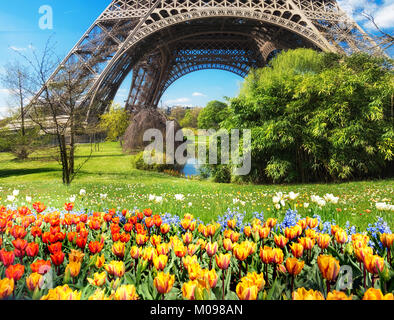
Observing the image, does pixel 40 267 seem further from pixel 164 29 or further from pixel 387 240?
pixel 164 29

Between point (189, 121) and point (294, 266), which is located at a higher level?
point (189, 121)

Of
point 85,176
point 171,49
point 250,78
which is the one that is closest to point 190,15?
point 250,78

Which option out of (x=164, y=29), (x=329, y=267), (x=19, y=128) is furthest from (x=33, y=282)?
(x=164, y=29)

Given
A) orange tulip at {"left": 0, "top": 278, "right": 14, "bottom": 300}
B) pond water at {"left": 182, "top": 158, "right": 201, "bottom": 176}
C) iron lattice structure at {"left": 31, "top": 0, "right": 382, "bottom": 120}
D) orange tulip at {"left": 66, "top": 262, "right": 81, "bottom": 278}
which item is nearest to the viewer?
orange tulip at {"left": 0, "top": 278, "right": 14, "bottom": 300}

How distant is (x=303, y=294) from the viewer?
58 cm

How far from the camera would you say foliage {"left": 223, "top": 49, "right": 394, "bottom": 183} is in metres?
6.54

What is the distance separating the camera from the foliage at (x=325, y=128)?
654 cm

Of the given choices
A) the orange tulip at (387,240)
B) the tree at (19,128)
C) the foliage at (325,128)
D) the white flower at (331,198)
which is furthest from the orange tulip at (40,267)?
the foliage at (325,128)

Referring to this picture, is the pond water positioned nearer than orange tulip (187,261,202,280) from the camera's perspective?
No

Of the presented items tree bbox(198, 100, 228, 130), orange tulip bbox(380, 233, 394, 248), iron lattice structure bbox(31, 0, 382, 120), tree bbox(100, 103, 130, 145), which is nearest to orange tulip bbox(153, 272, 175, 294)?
orange tulip bbox(380, 233, 394, 248)

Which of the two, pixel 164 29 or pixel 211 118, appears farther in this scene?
pixel 211 118

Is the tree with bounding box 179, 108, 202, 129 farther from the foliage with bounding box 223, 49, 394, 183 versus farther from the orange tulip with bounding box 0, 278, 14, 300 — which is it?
the orange tulip with bounding box 0, 278, 14, 300

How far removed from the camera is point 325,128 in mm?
6750

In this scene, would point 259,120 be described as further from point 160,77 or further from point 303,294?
point 160,77
